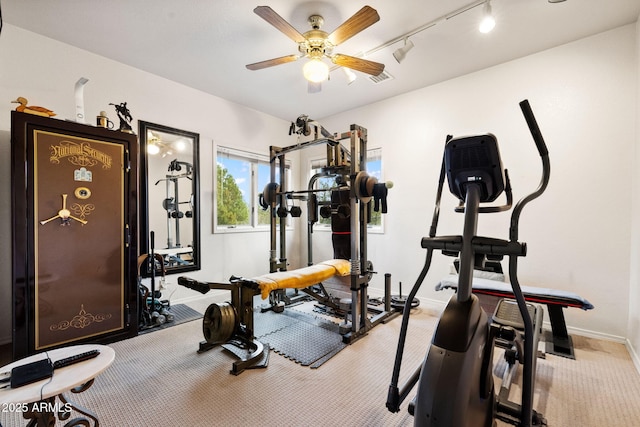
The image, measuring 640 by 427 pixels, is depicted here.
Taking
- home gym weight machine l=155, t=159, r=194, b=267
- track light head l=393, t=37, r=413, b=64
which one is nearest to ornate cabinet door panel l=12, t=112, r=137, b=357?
home gym weight machine l=155, t=159, r=194, b=267

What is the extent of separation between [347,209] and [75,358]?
2.59 metres

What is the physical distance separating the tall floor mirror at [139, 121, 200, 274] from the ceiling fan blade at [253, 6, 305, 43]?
2.31 meters

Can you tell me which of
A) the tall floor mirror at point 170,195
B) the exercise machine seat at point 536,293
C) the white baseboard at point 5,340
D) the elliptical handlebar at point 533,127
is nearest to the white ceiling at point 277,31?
the tall floor mirror at point 170,195

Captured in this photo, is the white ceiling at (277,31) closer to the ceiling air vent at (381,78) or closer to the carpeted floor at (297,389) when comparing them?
the ceiling air vent at (381,78)

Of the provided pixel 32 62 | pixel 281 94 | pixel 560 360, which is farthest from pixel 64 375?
pixel 281 94

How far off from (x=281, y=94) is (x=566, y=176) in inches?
146

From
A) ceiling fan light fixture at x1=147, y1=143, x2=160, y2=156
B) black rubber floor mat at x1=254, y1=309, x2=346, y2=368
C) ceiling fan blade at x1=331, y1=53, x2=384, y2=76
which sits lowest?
black rubber floor mat at x1=254, y1=309, x2=346, y2=368

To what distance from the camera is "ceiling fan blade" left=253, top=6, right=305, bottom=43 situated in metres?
1.93

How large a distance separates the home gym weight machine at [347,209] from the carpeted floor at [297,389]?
0.50 metres

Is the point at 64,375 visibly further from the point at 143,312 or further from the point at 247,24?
the point at 247,24

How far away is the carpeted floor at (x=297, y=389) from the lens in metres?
1.70

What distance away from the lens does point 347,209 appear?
10.9 feet

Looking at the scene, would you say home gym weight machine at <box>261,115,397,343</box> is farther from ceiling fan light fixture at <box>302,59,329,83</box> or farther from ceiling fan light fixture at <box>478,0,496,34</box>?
ceiling fan light fixture at <box>478,0,496,34</box>

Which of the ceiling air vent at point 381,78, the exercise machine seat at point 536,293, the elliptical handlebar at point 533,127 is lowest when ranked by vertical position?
the exercise machine seat at point 536,293
